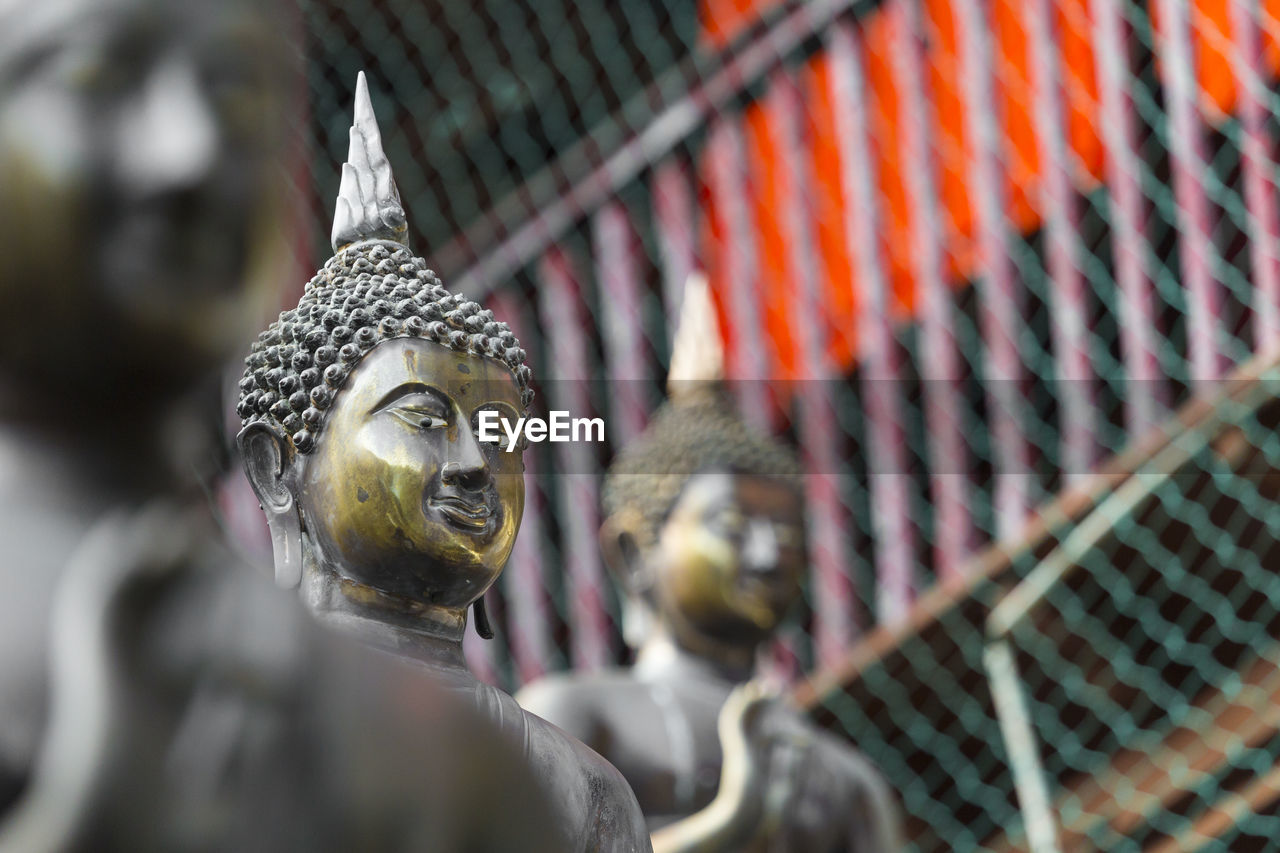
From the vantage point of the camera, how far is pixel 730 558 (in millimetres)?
2469

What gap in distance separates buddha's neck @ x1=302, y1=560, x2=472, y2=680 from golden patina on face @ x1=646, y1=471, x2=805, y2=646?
46.1 inches

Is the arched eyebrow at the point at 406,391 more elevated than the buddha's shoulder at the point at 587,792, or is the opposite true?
the arched eyebrow at the point at 406,391

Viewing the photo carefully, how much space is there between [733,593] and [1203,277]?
2.33ft

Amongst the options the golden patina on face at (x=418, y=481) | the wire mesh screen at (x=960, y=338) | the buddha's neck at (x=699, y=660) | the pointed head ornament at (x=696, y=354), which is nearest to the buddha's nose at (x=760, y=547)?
the buddha's neck at (x=699, y=660)

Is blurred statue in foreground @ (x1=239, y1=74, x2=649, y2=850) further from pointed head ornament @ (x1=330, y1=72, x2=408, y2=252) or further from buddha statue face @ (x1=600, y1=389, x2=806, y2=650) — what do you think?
buddha statue face @ (x1=600, y1=389, x2=806, y2=650)

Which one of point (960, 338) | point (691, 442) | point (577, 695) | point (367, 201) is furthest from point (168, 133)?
point (960, 338)

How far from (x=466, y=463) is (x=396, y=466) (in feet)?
0.15

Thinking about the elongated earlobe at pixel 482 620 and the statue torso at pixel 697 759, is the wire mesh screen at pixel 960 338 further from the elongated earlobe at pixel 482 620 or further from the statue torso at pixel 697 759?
the elongated earlobe at pixel 482 620

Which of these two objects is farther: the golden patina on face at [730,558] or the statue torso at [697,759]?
the golden patina on face at [730,558]

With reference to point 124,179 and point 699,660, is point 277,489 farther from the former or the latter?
point 699,660

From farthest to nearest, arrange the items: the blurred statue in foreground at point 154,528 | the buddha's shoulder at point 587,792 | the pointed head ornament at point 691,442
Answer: the pointed head ornament at point 691,442 → the buddha's shoulder at point 587,792 → the blurred statue in foreground at point 154,528

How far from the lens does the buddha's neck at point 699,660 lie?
8.18 ft

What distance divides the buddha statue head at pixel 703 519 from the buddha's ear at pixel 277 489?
1197mm

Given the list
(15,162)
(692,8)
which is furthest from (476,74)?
(15,162)
